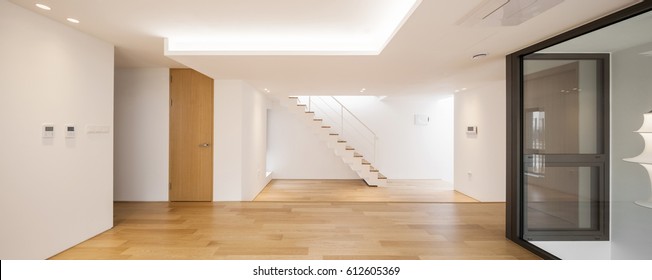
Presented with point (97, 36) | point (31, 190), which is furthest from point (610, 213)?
point (97, 36)

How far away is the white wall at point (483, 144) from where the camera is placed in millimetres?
5512

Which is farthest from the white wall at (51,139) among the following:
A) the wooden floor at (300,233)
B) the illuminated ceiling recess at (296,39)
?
the illuminated ceiling recess at (296,39)

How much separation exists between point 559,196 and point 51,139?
544 cm

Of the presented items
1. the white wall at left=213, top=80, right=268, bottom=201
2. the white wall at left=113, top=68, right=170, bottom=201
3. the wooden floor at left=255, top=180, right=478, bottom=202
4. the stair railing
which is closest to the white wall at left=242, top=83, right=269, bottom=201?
the white wall at left=213, top=80, right=268, bottom=201

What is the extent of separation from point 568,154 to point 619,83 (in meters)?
0.79

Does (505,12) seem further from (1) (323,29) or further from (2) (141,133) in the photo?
(2) (141,133)

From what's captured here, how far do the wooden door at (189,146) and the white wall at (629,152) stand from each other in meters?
5.61

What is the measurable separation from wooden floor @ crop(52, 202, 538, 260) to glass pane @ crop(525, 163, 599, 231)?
44 cm

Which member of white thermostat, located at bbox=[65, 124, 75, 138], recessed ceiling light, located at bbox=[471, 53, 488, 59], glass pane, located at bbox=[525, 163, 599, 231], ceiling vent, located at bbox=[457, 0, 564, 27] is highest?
recessed ceiling light, located at bbox=[471, 53, 488, 59]

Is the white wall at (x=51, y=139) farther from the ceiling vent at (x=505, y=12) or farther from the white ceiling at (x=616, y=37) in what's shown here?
the white ceiling at (x=616, y=37)

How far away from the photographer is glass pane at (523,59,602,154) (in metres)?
2.79

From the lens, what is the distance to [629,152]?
2.46 metres

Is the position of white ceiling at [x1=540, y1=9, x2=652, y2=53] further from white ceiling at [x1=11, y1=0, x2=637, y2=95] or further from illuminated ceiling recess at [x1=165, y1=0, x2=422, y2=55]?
illuminated ceiling recess at [x1=165, y1=0, x2=422, y2=55]

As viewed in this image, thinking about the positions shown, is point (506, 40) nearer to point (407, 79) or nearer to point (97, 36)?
point (407, 79)
